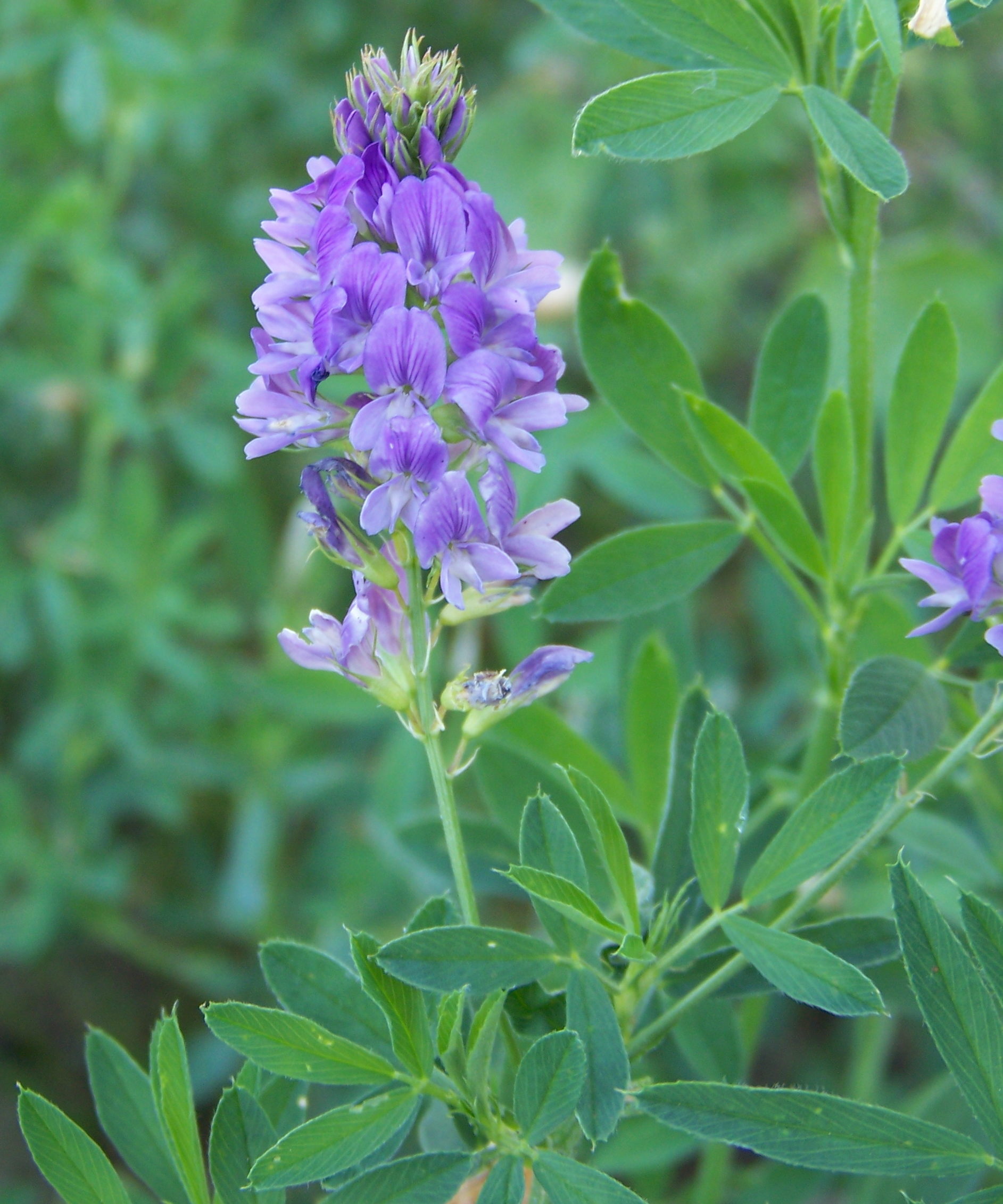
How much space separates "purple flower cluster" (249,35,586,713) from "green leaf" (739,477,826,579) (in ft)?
0.67

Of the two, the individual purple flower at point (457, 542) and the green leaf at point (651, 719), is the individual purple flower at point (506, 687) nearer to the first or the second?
the individual purple flower at point (457, 542)

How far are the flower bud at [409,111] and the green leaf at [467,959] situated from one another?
501 mm

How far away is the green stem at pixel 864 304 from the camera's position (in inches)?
36.7

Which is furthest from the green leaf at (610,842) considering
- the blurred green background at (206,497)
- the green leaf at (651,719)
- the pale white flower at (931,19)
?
the blurred green background at (206,497)

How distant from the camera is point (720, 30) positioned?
36.1 inches

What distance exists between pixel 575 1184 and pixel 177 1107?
280 millimetres

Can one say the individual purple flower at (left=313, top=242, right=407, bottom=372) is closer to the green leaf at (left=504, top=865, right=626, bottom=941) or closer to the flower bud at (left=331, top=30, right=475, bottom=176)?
the flower bud at (left=331, top=30, right=475, bottom=176)

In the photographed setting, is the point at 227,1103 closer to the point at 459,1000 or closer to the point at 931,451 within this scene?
the point at 459,1000

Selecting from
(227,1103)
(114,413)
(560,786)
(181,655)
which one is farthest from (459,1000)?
(114,413)

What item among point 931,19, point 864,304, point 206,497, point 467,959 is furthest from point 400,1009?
point 206,497

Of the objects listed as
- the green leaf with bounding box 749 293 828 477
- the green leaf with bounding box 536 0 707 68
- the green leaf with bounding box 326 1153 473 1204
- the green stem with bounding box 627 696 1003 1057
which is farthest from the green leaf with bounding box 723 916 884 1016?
the green leaf with bounding box 536 0 707 68

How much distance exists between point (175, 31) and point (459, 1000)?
99.8 inches

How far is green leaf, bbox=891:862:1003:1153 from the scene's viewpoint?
78cm

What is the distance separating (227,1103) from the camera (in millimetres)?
811
